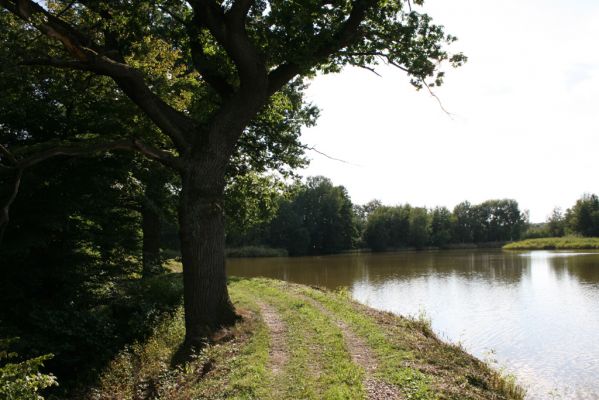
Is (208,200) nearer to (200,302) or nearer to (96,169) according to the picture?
(200,302)

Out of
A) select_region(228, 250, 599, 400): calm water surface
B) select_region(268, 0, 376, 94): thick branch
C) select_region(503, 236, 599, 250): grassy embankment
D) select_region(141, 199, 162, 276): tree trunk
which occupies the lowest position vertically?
select_region(228, 250, 599, 400): calm water surface

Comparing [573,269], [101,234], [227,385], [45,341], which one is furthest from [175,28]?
[573,269]

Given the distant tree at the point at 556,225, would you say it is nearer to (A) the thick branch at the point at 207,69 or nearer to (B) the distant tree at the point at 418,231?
(B) the distant tree at the point at 418,231

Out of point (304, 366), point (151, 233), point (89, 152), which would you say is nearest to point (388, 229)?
point (151, 233)

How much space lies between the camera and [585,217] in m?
75.5

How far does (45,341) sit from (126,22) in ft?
21.7

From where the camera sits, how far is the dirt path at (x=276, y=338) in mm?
7379

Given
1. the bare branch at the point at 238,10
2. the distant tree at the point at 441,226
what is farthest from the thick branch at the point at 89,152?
the distant tree at the point at 441,226

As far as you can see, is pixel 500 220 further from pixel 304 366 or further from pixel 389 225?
pixel 304 366

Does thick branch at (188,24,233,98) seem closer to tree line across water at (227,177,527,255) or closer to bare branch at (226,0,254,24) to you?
bare branch at (226,0,254,24)

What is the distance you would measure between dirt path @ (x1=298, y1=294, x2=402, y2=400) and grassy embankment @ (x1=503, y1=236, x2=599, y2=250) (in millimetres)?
57450

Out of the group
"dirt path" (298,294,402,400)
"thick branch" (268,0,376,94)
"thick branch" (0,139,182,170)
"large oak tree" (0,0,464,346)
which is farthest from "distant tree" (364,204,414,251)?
"thick branch" (0,139,182,170)

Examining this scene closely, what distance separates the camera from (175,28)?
34.1 feet

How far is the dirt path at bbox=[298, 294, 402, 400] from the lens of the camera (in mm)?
6113
